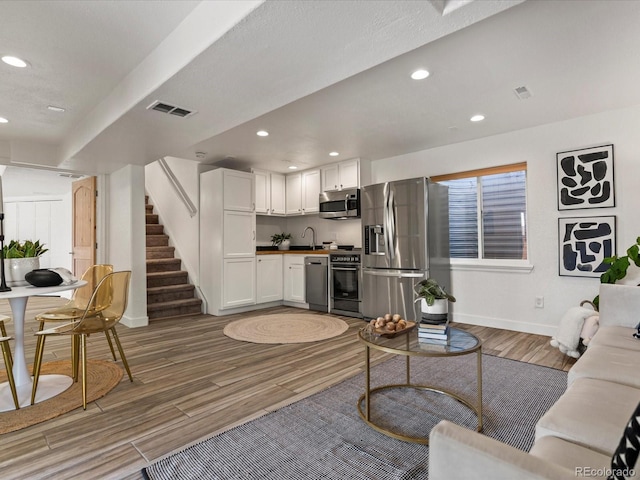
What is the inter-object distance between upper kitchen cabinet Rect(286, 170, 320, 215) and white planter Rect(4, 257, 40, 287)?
3916mm

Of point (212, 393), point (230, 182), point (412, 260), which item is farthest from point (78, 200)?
point (412, 260)

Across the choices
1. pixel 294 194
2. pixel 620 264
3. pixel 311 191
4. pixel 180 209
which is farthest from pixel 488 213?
pixel 180 209

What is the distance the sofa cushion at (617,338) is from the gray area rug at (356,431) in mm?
483

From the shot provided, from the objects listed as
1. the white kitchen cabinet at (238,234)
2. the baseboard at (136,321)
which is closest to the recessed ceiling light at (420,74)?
the white kitchen cabinet at (238,234)

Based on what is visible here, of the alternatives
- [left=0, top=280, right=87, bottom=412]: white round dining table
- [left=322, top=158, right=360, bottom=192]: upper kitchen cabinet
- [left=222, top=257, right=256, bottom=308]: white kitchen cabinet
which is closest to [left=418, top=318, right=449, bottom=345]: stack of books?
[left=0, top=280, right=87, bottom=412]: white round dining table

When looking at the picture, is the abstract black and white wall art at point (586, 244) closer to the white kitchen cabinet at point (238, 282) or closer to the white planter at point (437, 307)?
the white planter at point (437, 307)

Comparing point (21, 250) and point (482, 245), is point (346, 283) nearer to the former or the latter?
point (482, 245)

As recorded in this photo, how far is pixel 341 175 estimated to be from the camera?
5.45 metres

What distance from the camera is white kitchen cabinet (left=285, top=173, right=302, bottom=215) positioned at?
607cm

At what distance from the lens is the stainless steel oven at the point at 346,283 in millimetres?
5027

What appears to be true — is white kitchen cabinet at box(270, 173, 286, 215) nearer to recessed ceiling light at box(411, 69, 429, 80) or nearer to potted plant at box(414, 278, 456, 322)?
recessed ceiling light at box(411, 69, 429, 80)

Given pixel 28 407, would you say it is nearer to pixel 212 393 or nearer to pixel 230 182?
pixel 212 393

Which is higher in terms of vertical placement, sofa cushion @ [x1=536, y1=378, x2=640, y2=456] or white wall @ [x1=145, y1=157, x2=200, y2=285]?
white wall @ [x1=145, y1=157, x2=200, y2=285]

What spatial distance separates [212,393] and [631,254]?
368 cm
